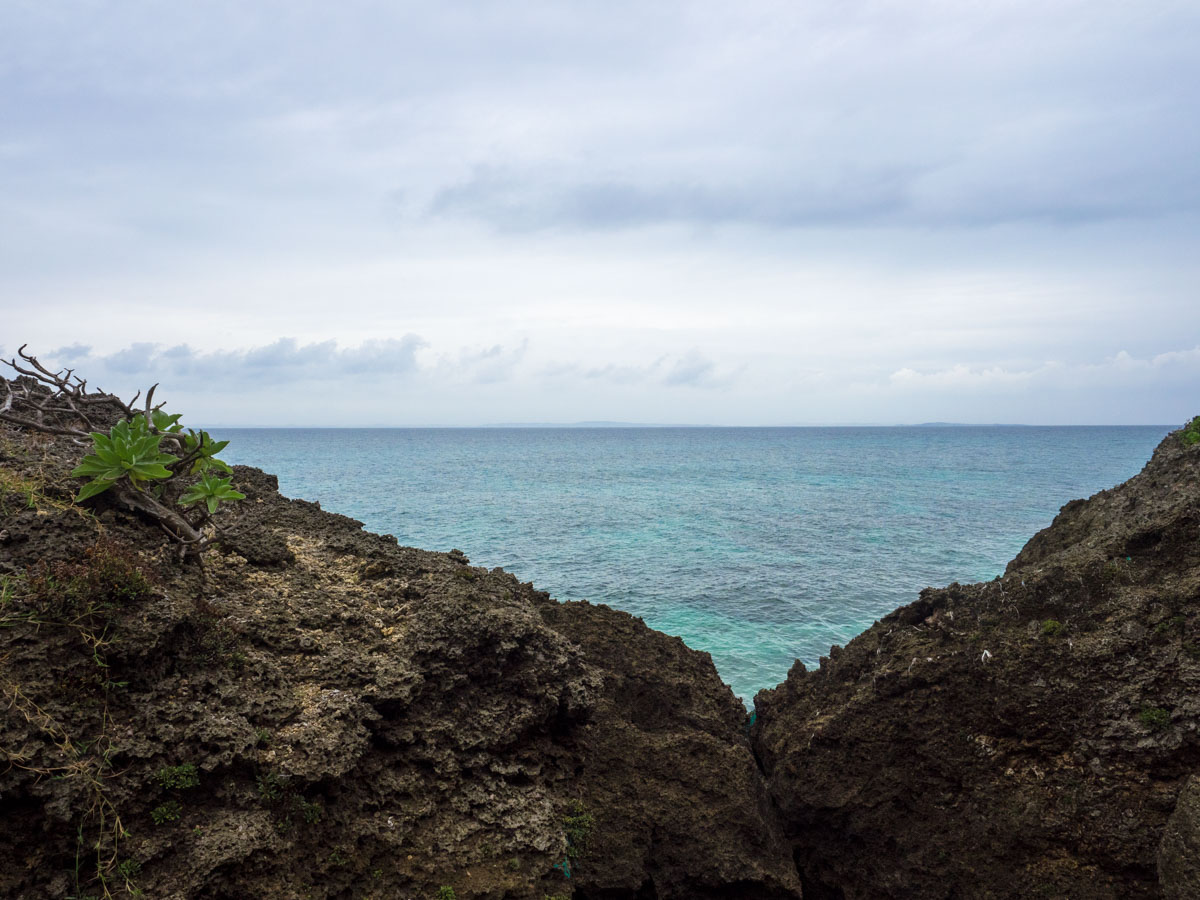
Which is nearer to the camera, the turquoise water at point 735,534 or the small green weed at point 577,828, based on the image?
the small green weed at point 577,828

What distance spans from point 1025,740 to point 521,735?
14.9ft

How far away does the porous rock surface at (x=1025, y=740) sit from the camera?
558 cm

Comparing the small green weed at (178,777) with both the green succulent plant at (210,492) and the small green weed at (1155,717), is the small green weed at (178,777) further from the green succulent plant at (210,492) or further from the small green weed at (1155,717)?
the small green weed at (1155,717)

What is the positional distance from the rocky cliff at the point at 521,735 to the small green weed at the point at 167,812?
0.01 m

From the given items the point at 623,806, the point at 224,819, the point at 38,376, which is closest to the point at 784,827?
the point at 623,806

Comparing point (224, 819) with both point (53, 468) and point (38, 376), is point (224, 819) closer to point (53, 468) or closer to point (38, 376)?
point (53, 468)

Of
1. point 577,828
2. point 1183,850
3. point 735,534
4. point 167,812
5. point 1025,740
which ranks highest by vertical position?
point 167,812

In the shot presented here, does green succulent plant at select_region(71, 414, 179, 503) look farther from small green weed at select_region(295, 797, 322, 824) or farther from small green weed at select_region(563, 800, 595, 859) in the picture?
small green weed at select_region(563, 800, 595, 859)

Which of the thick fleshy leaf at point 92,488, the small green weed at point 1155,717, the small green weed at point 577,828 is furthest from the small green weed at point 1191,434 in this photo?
the thick fleshy leaf at point 92,488

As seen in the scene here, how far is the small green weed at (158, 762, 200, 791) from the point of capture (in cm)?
443

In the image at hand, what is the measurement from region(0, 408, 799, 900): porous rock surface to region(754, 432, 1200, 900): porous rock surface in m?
0.84

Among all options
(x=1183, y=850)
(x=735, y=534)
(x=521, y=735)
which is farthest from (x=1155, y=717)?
(x=735, y=534)

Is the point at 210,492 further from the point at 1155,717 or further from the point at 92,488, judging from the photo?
the point at 1155,717

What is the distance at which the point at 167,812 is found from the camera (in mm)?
4371
